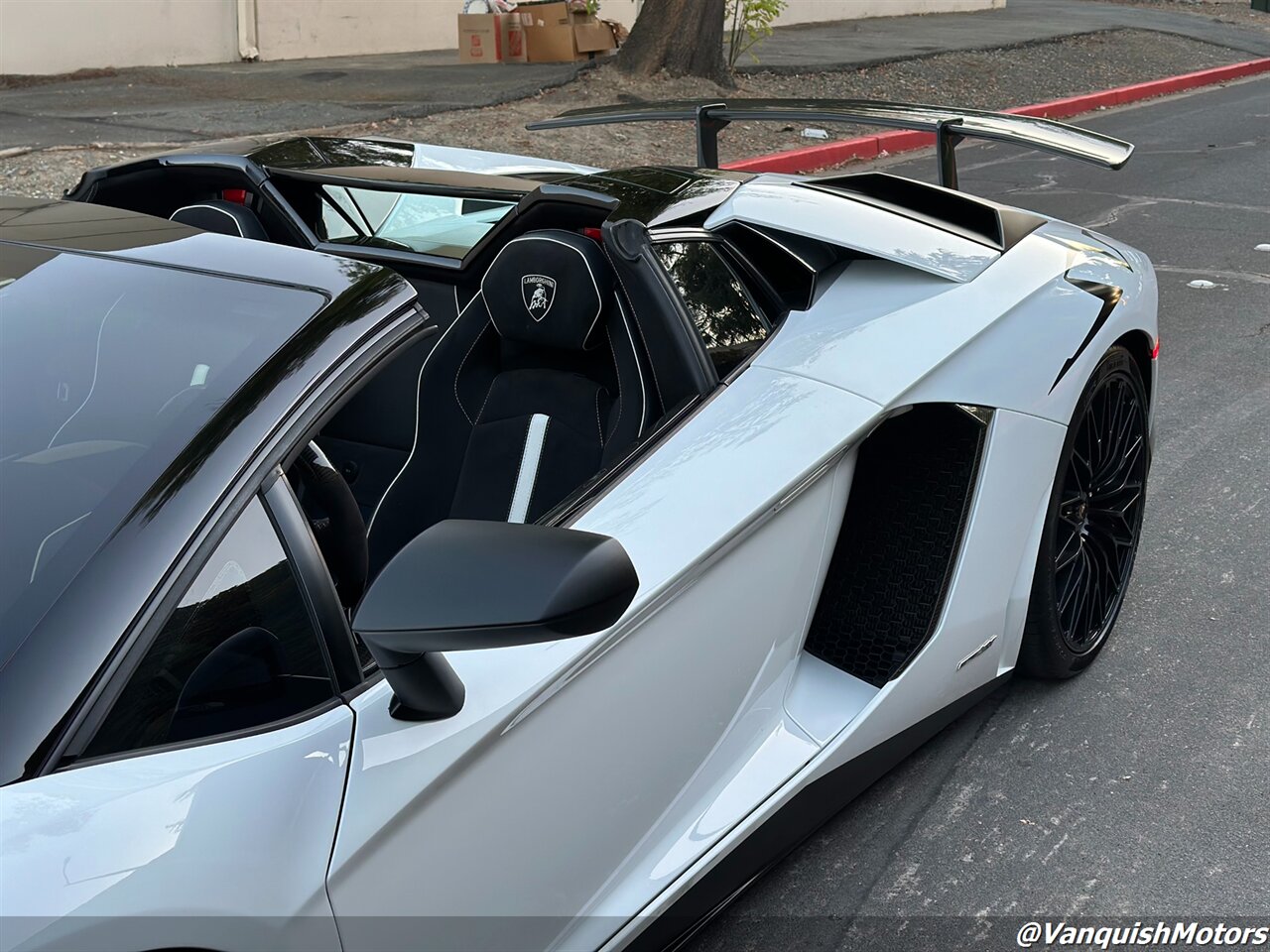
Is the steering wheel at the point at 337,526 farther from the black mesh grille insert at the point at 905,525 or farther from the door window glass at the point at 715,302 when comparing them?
the black mesh grille insert at the point at 905,525

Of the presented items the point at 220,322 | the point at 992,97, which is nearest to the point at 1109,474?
the point at 220,322

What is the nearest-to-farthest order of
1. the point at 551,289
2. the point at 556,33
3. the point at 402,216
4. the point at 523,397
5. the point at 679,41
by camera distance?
the point at 551,289
the point at 523,397
the point at 402,216
the point at 679,41
the point at 556,33

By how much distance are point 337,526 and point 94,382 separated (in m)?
0.46

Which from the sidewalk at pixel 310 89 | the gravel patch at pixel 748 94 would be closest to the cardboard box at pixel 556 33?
the sidewalk at pixel 310 89

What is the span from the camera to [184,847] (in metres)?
1.50

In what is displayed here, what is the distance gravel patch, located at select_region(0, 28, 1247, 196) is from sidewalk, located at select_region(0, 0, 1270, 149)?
406 mm

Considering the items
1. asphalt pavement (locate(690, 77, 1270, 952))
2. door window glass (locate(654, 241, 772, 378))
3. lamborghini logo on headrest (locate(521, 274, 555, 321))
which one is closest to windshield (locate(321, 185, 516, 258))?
lamborghini logo on headrest (locate(521, 274, 555, 321))

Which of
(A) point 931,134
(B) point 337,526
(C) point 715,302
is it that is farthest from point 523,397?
(A) point 931,134

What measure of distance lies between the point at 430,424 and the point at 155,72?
43.5 feet

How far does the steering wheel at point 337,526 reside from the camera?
6.96 ft

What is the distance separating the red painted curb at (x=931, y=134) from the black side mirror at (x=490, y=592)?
8522 millimetres

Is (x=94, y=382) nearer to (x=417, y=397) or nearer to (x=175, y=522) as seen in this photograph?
(x=175, y=522)

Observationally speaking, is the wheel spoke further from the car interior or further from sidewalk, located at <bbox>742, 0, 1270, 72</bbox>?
sidewalk, located at <bbox>742, 0, 1270, 72</bbox>

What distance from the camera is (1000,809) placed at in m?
2.96
